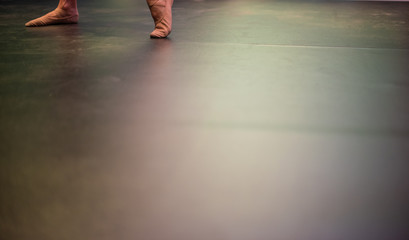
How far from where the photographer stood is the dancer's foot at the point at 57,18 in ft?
7.05

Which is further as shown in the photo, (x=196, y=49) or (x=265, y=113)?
(x=196, y=49)

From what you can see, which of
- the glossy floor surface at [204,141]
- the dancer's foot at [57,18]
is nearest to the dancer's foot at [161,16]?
the glossy floor surface at [204,141]

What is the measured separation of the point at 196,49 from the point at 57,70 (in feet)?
1.75

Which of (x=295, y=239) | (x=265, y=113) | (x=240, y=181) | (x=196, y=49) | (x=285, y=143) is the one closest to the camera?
(x=295, y=239)

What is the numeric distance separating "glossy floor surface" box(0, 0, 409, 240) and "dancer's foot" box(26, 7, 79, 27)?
1.43ft

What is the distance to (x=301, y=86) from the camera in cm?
123

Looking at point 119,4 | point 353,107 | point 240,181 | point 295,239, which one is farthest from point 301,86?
point 119,4

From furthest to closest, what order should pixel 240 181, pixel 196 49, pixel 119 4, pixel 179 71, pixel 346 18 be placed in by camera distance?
pixel 119 4 < pixel 346 18 < pixel 196 49 < pixel 179 71 < pixel 240 181

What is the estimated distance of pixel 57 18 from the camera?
2189mm

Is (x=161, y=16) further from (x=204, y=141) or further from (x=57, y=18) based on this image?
(x=204, y=141)

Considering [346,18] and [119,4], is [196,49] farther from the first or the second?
[119,4]

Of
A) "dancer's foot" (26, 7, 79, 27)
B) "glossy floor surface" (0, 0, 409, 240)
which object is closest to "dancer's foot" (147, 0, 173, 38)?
"glossy floor surface" (0, 0, 409, 240)

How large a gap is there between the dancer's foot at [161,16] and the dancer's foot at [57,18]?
574 mm

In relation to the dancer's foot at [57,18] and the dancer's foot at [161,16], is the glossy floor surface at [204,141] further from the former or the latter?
the dancer's foot at [57,18]
